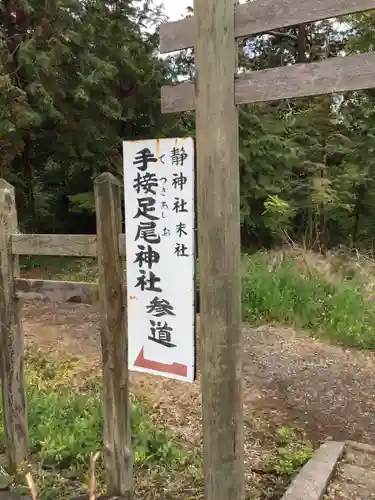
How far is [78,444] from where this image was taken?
311 centimetres

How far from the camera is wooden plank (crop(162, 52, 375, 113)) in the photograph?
73.4 inches

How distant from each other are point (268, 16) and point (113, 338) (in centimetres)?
165

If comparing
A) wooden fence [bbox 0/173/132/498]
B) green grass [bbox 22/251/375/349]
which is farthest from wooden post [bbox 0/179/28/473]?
green grass [bbox 22/251/375/349]

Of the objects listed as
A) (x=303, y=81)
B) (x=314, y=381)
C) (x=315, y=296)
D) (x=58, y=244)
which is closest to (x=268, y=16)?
(x=303, y=81)

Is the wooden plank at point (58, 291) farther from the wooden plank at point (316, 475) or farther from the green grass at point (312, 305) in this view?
the green grass at point (312, 305)

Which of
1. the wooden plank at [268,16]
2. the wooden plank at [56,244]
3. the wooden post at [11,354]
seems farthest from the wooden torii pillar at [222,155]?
the wooden post at [11,354]

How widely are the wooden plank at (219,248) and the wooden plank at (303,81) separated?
8 cm

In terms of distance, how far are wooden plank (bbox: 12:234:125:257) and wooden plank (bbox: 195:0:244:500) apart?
55 cm

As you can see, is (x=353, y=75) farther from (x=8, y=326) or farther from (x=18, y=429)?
(x=18, y=429)

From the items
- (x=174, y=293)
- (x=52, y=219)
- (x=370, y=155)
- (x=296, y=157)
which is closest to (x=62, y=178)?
(x=52, y=219)

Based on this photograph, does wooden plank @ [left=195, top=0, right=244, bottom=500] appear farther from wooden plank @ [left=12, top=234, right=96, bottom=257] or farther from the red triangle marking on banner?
wooden plank @ [left=12, top=234, right=96, bottom=257]

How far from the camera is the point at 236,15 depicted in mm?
2121

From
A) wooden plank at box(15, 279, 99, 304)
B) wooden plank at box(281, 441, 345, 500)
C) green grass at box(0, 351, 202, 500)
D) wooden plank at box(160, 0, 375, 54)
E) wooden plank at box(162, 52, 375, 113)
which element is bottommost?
wooden plank at box(281, 441, 345, 500)

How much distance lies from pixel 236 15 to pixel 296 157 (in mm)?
8087
